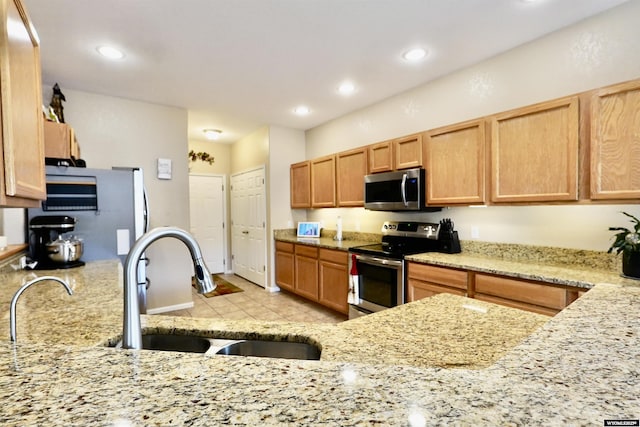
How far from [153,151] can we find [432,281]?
3453 millimetres

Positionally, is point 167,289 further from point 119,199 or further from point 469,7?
point 469,7

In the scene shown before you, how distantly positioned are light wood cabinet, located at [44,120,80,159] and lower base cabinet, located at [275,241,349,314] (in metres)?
2.64

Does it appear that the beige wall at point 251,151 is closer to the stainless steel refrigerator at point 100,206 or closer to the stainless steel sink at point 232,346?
the stainless steel refrigerator at point 100,206

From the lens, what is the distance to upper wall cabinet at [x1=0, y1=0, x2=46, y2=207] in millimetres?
957

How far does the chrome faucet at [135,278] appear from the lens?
32.3 inches

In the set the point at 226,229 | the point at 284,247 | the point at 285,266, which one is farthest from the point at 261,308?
the point at 226,229

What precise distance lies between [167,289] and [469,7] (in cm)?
411

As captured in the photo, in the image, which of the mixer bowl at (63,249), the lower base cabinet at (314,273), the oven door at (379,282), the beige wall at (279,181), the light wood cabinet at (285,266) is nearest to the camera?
the mixer bowl at (63,249)

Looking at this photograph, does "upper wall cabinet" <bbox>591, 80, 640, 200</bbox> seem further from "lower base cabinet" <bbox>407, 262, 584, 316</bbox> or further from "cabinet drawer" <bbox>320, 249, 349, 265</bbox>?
"cabinet drawer" <bbox>320, 249, 349, 265</bbox>

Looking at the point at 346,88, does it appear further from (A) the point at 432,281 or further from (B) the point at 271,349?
(B) the point at 271,349

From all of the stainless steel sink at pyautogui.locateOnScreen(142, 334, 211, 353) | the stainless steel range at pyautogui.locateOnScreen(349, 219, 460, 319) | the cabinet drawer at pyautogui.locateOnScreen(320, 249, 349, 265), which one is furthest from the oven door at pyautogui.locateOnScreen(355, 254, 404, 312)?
the stainless steel sink at pyautogui.locateOnScreen(142, 334, 211, 353)

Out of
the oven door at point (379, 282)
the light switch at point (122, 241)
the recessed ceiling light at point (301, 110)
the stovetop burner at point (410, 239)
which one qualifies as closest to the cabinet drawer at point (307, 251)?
the stovetop burner at point (410, 239)

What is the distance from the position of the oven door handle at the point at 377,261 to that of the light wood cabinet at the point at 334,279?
0.32 m

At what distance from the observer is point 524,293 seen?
79.8 inches
